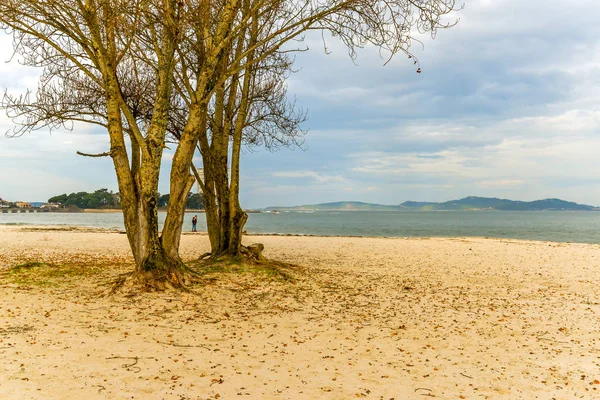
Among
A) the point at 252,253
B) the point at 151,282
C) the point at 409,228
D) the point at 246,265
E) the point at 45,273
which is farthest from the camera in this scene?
the point at 409,228

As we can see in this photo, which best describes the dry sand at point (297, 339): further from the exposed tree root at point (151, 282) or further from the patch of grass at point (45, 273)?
the exposed tree root at point (151, 282)

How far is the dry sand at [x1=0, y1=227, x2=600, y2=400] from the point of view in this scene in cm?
554

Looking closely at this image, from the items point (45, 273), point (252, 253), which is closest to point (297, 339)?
point (252, 253)

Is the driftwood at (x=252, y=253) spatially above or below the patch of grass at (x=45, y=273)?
above

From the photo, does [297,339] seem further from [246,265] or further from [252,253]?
[252,253]

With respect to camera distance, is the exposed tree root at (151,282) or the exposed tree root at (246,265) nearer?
the exposed tree root at (151,282)

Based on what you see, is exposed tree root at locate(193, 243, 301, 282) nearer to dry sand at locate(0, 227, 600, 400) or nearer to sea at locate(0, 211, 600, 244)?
dry sand at locate(0, 227, 600, 400)

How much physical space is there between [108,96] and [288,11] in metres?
5.02

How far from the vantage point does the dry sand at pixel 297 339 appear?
5535mm

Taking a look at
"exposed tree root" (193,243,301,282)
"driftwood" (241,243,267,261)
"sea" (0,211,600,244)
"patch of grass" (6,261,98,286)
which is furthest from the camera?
Result: "sea" (0,211,600,244)

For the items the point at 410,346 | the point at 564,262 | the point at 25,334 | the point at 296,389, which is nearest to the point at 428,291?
the point at 410,346

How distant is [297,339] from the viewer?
7.64 meters

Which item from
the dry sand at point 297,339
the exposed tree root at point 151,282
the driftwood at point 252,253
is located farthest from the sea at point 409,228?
the exposed tree root at point 151,282

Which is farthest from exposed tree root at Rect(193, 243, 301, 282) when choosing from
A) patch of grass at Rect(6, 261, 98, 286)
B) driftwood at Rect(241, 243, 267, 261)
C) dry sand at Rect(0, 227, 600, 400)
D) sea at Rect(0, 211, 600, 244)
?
sea at Rect(0, 211, 600, 244)
